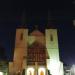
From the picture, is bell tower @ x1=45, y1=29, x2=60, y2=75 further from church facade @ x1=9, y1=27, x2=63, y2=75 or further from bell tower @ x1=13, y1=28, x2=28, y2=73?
bell tower @ x1=13, y1=28, x2=28, y2=73

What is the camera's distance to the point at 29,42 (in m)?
10.2

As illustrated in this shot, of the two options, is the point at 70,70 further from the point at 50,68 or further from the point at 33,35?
the point at 33,35

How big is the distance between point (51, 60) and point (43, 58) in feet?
1.30

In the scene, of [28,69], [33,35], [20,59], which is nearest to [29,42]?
[33,35]

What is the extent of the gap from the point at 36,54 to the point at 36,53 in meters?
0.07

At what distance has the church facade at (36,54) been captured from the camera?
876 centimetres

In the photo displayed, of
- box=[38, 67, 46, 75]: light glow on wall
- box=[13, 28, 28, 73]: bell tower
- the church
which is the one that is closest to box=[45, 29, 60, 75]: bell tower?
the church

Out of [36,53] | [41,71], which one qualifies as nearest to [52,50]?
[36,53]

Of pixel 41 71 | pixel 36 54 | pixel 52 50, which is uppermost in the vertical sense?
pixel 52 50

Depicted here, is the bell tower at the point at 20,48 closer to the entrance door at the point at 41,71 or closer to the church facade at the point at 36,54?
the church facade at the point at 36,54

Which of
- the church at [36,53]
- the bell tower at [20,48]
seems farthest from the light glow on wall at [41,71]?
the bell tower at [20,48]

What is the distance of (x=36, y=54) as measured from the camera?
965 cm

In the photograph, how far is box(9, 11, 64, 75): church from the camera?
8.77 metres

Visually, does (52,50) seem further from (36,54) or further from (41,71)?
(41,71)
